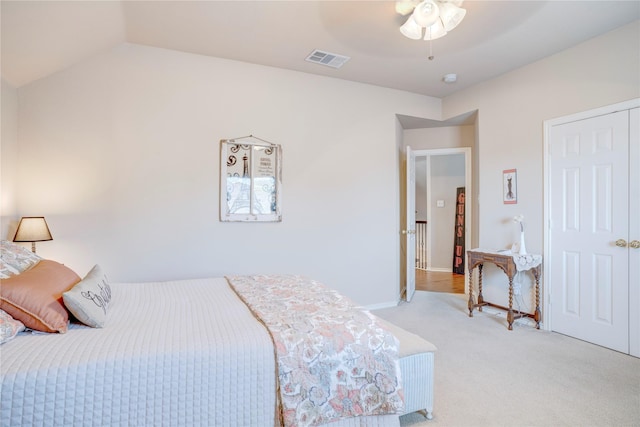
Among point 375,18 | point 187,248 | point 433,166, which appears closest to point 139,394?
point 187,248

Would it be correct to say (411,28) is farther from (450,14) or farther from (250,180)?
(250,180)

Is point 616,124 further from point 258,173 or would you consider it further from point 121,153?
point 121,153

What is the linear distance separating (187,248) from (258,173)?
1.04 m

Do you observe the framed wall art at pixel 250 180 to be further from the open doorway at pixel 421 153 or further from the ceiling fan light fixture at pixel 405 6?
the open doorway at pixel 421 153

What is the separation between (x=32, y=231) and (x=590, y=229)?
4716 mm

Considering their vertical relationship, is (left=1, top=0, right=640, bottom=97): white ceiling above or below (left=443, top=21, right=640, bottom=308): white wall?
above

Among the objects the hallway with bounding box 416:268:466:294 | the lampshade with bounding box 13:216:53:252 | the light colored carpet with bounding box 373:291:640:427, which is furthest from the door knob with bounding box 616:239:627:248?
the lampshade with bounding box 13:216:53:252

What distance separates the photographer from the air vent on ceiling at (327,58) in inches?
128

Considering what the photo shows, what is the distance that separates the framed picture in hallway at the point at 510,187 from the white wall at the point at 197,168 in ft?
4.13

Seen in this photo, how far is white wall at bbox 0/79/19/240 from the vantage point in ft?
8.07

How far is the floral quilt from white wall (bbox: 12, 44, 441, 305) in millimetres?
1914

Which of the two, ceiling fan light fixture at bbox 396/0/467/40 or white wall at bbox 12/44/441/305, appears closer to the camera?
ceiling fan light fixture at bbox 396/0/467/40

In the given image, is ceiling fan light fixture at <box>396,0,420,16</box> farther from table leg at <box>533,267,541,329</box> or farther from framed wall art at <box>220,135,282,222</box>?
table leg at <box>533,267,541,329</box>

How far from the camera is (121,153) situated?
295cm
